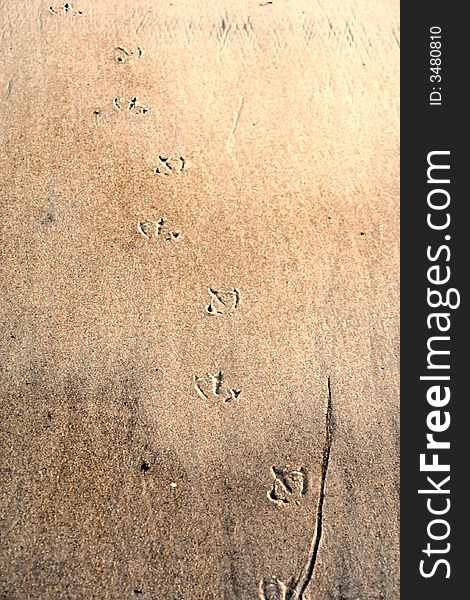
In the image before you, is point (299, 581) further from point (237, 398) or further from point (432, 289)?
point (432, 289)

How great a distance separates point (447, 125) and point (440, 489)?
2.37 m

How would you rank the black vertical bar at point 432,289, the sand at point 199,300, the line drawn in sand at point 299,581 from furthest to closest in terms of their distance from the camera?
the black vertical bar at point 432,289, the sand at point 199,300, the line drawn in sand at point 299,581

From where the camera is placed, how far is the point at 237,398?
3.34 metres

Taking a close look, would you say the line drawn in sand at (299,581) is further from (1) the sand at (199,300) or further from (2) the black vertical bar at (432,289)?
(2) the black vertical bar at (432,289)

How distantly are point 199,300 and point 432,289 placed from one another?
49.3 inches

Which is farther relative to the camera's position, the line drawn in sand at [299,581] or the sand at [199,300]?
the sand at [199,300]

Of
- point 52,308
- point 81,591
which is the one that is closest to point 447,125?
point 52,308

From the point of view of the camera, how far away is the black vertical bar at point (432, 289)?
3066 mm

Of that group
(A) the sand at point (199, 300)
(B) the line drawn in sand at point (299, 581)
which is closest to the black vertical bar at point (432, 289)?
(A) the sand at point (199, 300)

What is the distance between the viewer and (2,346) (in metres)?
3.39

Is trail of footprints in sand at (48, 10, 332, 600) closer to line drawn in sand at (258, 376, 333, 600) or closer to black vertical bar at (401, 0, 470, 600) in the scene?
line drawn in sand at (258, 376, 333, 600)

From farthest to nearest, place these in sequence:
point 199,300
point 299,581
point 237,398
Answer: point 199,300 < point 237,398 < point 299,581

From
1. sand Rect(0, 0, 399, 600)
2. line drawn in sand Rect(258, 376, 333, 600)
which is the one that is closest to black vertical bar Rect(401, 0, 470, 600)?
sand Rect(0, 0, 399, 600)

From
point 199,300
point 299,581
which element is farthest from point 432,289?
point 299,581
